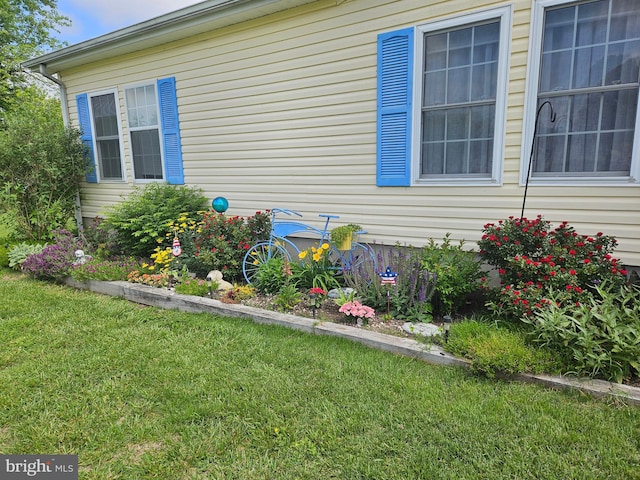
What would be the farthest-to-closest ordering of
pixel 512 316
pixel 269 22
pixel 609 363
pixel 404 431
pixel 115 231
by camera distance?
pixel 115 231 < pixel 269 22 < pixel 512 316 < pixel 609 363 < pixel 404 431

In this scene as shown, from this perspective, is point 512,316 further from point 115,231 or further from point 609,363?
point 115,231

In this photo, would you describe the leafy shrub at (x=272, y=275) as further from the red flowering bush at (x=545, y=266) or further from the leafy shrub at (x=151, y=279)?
the red flowering bush at (x=545, y=266)

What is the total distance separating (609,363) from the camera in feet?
7.68

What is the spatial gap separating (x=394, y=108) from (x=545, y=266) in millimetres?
2128

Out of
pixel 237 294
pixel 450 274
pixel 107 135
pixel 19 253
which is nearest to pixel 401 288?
pixel 450 274

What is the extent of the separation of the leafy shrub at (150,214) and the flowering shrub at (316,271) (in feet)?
6.77

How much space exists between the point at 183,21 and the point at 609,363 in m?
5.71

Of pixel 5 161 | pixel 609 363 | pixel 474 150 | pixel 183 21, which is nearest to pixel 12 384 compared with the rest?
pixel 609 363

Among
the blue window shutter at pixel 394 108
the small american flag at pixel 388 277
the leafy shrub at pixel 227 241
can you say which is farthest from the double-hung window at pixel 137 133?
the small american flag at pixel 388 277

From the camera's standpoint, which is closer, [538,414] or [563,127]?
[538,414]

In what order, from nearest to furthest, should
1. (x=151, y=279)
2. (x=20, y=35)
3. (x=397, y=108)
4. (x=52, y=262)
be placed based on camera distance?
(x=397, y=108) → (x=151, y=279) → (x=52, y=262) → (x=20, y=35)

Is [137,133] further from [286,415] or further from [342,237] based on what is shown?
[286,415]

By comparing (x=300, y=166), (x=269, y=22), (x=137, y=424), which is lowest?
(x=137, y=424)

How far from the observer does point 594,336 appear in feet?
8.01
